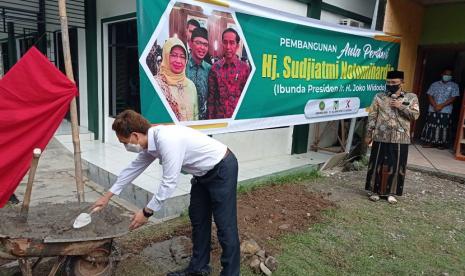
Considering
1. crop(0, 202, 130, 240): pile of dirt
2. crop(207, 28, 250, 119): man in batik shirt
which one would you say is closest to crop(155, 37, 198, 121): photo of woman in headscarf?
crop(207, 28, 250, 119): man in batik shirt

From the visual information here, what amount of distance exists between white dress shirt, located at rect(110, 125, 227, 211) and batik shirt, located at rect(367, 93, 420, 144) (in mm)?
3106

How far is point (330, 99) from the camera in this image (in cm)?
615

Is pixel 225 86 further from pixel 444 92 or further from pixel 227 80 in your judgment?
pixel 444 92

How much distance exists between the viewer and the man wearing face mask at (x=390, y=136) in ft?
15.6

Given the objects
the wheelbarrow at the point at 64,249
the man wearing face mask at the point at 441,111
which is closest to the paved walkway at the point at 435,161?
the man wearing face mask at the point at 441,111

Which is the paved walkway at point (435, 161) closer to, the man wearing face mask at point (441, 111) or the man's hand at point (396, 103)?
the man wearing face mask at point (441, 111)

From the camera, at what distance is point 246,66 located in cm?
466

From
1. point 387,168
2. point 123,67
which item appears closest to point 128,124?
point 387,168

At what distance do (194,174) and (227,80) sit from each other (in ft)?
6.67

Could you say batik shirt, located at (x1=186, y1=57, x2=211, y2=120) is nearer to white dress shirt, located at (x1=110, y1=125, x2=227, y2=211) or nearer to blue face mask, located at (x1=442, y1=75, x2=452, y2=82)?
white dress shirt, located at (x1=110, y1=125, x2=227, y2=211)

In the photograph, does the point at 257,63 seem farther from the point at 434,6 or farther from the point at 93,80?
the point at 434,6

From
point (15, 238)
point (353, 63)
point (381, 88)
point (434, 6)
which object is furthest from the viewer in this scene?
point (434, 6)

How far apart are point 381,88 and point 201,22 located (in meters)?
4.63

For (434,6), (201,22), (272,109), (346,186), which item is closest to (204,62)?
(201,22)
